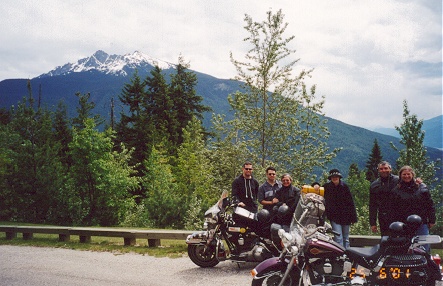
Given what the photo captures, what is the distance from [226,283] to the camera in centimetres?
711

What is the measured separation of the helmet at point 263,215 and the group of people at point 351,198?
277 millimetres

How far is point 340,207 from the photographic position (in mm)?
7785

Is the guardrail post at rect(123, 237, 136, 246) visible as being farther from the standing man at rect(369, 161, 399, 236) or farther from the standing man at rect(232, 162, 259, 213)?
the standing man at rect(369, 161, 399, 236)

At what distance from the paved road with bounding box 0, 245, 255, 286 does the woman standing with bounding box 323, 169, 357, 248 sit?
1.98m

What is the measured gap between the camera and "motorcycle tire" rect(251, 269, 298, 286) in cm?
547

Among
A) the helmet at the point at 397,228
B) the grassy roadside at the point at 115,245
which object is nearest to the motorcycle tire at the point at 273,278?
the helmet at the point at 397,228

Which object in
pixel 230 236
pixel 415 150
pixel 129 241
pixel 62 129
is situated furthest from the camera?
pixel 62 129

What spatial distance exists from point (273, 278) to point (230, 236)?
261 cm

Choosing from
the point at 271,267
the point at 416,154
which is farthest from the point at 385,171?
the point at 416,154

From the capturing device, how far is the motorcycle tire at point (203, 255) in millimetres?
8234

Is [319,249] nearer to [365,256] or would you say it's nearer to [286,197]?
[365,256]

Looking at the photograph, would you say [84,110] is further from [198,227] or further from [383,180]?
[383,180]

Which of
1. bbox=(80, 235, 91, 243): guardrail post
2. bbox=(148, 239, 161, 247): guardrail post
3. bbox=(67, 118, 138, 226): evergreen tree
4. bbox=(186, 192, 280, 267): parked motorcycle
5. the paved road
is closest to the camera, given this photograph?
the paved road

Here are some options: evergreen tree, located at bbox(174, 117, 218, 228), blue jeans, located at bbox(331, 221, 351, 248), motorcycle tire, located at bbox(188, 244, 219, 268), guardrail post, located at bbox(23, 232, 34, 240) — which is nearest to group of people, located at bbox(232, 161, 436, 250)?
blue jeans, located at bbox(331, 221, 351, 248)
